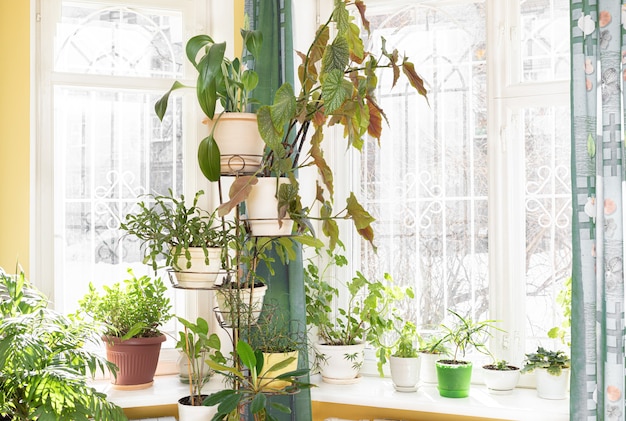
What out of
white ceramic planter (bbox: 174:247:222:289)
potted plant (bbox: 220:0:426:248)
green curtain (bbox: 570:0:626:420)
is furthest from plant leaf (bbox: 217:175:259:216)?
green curtain (bbox: 570:0:626:420)

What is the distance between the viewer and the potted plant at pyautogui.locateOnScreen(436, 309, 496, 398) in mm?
2789

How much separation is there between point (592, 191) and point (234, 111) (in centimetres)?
137

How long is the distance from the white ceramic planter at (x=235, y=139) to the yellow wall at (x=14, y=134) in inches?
42.9

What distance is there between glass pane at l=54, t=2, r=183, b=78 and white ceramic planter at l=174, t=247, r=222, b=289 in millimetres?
1160

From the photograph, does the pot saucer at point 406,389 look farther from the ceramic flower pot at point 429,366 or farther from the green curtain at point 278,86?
the green curtain at point 278,86

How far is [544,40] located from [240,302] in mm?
1743

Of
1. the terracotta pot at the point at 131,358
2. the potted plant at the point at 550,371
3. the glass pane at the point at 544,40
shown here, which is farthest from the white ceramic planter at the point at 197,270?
the glass pane at the point at 544,40

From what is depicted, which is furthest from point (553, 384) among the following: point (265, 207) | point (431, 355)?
point (265, 207)

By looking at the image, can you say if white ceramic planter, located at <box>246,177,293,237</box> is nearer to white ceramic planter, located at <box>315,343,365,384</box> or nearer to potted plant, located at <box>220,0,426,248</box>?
potted plant, located at <box>220,0,426,248</box>

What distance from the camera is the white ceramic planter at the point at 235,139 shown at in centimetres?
232

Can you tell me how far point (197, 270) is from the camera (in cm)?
241

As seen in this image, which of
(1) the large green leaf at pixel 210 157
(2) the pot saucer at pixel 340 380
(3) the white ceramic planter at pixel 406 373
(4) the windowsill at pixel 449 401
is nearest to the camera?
(1) the large green leaf at pixel 210 157

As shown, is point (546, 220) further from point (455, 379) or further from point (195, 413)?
point (195, 413)

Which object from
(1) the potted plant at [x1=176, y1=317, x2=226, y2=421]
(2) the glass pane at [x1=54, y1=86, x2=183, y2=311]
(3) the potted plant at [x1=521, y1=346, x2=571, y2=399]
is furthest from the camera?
(2) the glass pane at [x1=54, y1=86, x2=183, y2=311]
